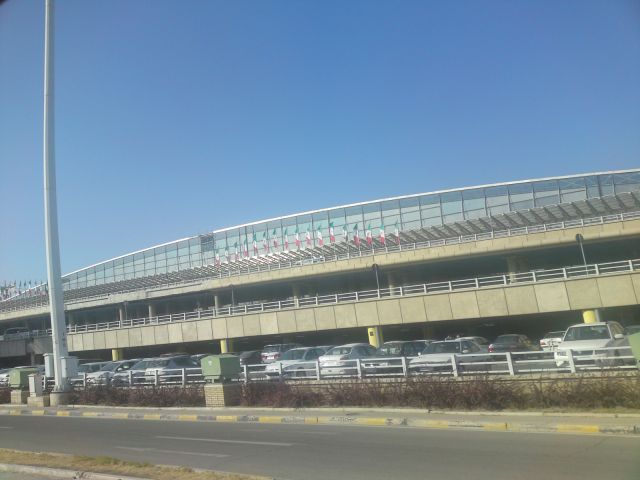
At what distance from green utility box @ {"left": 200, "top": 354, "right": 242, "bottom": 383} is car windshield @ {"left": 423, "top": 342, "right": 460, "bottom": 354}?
7295 mm

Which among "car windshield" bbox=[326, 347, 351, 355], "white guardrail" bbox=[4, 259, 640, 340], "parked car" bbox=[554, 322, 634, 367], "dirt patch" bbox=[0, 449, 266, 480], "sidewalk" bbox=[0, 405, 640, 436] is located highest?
"white guardrail" bbox=[4, 259, 640, 340]

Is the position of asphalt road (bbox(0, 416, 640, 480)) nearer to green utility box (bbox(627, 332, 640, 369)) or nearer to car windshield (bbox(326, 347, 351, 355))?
green utility box (bbox(627, 332, 640, 369))

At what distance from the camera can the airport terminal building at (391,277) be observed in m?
43.8

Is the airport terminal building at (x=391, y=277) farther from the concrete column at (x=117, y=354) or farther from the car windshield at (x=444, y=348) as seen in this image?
the car windshield at (x=444, y=348)

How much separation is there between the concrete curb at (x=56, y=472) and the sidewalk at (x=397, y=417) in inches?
284

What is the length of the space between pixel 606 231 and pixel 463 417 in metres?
45.8

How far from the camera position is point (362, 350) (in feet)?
80.0

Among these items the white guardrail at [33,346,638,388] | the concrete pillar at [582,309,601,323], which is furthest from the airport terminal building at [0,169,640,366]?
the white guardrail at [33,346,638,388]

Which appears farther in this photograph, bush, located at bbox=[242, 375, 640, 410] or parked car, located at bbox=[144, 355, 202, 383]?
parked car, located at bbox=[144, 355, 202, 383]

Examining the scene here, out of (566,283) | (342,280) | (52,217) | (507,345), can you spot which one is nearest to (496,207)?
(342,280)

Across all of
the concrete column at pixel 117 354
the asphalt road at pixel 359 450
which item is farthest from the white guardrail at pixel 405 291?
the asphalt road at pixel 359 450

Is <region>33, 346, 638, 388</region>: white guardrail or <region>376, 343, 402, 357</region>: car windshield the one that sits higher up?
<region>376, 343, 402, 357</region>: car windshield

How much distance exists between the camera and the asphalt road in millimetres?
8344

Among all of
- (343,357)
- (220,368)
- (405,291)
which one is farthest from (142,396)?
(405,291)
